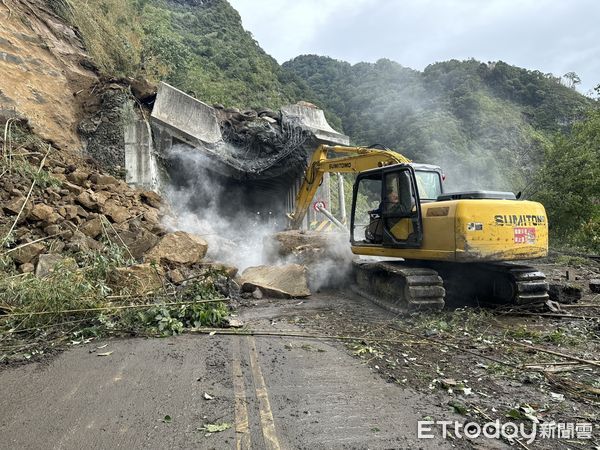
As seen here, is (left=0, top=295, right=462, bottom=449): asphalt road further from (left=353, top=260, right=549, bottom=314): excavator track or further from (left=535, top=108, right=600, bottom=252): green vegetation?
(left=535, top=108, right=600, bottom=252): green vegetation

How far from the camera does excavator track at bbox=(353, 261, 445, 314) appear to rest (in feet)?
20.3

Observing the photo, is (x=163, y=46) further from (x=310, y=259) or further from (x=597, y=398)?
(x=597, y=398)

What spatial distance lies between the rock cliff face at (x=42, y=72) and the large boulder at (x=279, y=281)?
582cm

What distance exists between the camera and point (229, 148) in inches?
557

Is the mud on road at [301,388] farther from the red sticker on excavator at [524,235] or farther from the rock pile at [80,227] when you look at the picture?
the rock pile at [80,227]

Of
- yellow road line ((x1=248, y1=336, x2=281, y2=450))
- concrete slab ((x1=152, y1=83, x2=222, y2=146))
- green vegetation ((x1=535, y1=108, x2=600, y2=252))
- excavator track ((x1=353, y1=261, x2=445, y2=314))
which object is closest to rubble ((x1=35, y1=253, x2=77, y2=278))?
yellow road line ((x1=248, y1=336, x2=281, y2=450))

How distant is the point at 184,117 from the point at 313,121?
195 inches

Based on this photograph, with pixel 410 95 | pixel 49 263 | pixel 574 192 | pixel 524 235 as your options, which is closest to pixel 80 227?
pixel 49 263

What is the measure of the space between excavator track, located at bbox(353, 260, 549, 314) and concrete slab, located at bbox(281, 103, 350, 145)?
25.7 ft

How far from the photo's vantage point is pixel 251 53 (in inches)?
1518

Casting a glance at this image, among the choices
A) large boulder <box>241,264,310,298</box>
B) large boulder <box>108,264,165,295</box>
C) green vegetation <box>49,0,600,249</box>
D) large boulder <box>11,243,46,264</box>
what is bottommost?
large boulder <box>241,264,310,298</box>

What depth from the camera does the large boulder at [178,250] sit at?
769cm

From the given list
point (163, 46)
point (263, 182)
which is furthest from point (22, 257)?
point (163, 46)

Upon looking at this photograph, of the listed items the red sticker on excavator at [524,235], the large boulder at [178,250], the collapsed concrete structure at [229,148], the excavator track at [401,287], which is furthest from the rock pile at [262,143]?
the red sticker on excavator at [524,235]
